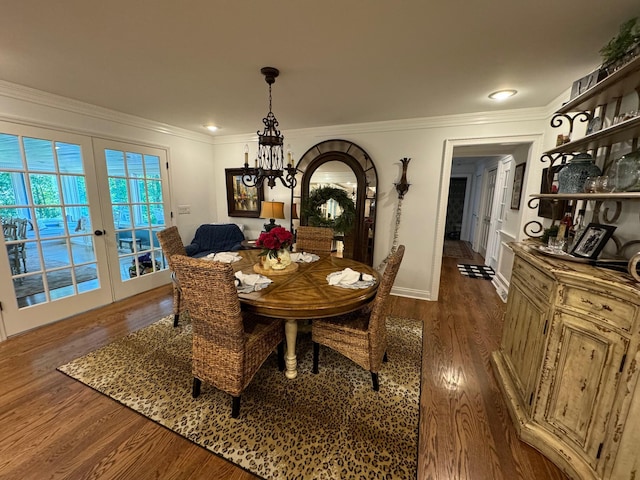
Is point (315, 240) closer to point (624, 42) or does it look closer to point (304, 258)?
point (304, 258)

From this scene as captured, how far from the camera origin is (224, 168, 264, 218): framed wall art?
4441mm

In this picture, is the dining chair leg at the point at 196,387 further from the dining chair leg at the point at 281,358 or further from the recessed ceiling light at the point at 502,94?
the recessed ceiling light at the point at 502,94

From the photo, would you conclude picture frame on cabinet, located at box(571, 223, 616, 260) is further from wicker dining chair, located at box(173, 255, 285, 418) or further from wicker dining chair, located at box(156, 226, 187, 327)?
wicker dining chair, located at box(156, 226, 187, 327)

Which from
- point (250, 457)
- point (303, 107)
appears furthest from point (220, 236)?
point (250, 457)

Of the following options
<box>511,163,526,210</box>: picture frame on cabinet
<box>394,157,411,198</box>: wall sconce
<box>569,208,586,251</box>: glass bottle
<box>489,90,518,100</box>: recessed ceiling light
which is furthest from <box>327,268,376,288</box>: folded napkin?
<box>511,163,526,210</box>: picture frame on cabinet

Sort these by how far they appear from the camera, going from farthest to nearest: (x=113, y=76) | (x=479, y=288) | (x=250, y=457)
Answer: (x=479, y=288)
(x=113, y=76)
(x=250, y=457)

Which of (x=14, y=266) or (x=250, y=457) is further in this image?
(x=14, y=266)

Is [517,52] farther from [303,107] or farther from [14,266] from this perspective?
[14,266]

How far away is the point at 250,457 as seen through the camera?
1.42m

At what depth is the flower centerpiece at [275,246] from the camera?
6.78 ft

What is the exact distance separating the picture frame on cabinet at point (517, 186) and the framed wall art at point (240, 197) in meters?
3.95

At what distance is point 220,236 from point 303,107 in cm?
239

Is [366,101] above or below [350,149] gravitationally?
above

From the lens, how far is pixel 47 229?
2688 millimetres
